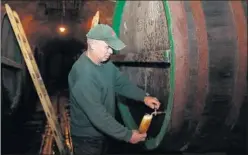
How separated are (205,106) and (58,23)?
20.8 feet

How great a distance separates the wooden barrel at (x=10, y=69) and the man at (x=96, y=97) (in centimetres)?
208

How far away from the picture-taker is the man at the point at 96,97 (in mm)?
2438

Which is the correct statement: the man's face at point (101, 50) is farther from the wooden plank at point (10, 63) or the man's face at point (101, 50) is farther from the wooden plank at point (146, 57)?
the wooden plank at point (10, 63)

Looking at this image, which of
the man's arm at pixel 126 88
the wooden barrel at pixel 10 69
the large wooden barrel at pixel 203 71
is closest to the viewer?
the large wooden barrel at pixel 203 71

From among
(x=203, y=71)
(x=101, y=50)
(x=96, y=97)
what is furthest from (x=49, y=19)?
(x=203, y=71)

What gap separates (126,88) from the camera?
3074mm

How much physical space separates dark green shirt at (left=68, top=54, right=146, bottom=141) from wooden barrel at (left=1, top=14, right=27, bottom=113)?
2046 millimetres

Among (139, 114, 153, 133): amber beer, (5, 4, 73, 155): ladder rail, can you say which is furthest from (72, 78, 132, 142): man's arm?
(5, 4, 73, 155): ladder rail

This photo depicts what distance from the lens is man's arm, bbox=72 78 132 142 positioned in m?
2.42

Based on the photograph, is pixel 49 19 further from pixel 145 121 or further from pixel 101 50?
pixel 145 121

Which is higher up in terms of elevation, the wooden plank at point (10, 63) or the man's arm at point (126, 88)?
the wooden plank at point (10, 63)

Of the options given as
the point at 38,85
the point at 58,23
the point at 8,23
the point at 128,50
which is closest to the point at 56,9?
the point at 58,23

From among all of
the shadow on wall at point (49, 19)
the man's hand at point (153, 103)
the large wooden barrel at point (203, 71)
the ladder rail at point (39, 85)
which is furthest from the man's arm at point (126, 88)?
the shadow on wall at point (49, 19)

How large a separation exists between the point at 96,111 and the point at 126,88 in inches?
28.2
